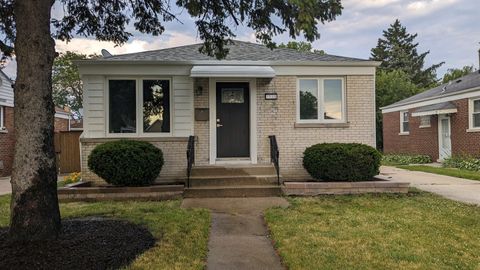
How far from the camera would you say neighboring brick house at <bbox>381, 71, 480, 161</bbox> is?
54.2 ft

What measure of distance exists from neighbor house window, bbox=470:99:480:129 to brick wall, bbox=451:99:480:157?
261mm

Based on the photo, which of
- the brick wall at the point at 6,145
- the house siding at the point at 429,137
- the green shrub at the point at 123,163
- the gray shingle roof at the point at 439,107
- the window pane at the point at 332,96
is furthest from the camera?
the gray shingle roof at the point at 439,107

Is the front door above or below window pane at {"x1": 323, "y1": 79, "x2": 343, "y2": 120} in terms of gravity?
below

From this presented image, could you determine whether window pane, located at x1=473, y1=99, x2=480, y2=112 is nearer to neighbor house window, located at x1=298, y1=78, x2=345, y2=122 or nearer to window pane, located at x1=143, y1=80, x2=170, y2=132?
neighbor house window, located at x1=298, y1=78, x2=345, y2=122

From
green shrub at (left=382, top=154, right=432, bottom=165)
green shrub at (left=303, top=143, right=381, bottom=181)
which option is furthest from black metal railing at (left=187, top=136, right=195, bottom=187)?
green shrub at (left=382, top=154, right=432, bottom=165)

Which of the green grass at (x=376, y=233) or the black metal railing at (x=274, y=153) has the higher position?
the black metal railing at (x=274, y=153)

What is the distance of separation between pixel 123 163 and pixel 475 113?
14.7 meters

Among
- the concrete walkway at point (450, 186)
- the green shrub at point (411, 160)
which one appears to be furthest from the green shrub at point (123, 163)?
the green shrub at point (411, 160)

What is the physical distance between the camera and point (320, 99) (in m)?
10.1

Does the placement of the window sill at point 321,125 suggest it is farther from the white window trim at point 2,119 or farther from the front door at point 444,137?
the white window trim at point 2,119

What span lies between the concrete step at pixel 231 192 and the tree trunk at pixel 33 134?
3936 millimetres

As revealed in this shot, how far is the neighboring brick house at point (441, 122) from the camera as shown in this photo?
54.2 feet

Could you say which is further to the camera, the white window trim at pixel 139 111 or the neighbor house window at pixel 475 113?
the neighbor house window at pixel 475 113

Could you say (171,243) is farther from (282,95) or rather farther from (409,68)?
(409,68)
